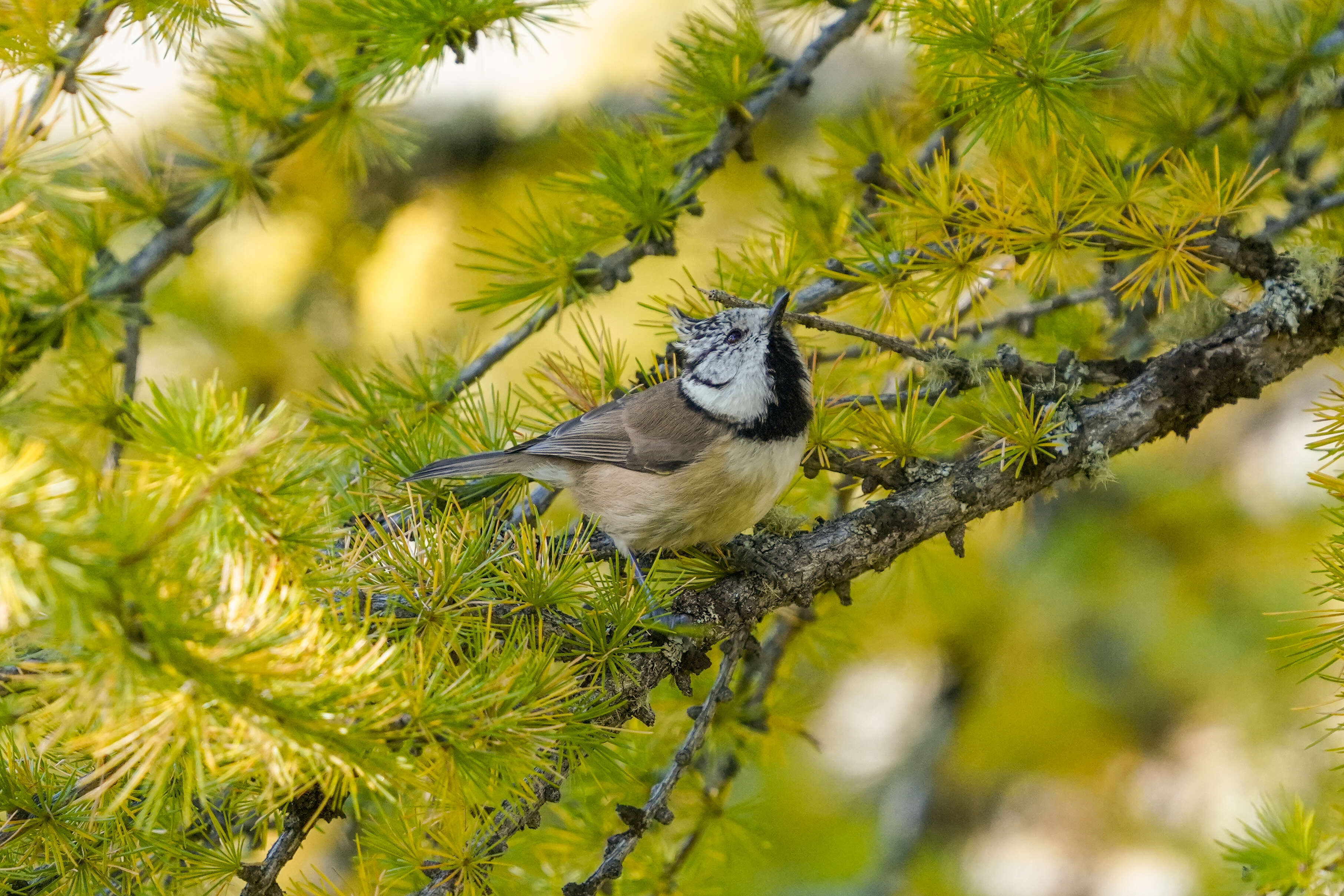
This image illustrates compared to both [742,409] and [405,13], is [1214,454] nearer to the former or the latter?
[742,409]

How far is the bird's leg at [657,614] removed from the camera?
1.77m

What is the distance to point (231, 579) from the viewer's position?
1223 millimetres

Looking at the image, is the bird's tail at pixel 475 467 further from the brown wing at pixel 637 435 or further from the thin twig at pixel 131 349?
the thin twig at pixel 131 349

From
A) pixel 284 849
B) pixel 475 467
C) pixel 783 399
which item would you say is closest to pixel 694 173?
pixel 783 399

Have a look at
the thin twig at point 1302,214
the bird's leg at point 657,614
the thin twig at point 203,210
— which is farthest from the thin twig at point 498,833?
the thin twig at point 1302,214

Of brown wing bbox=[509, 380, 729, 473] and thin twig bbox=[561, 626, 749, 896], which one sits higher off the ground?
brown wing bbox=[509, 380, 729, 473]

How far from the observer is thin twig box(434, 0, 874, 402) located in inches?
99.2

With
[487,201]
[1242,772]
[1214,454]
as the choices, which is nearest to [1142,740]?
[1242,772]

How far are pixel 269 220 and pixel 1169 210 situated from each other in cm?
409

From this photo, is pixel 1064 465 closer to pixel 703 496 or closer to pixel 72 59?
pixel 703 496

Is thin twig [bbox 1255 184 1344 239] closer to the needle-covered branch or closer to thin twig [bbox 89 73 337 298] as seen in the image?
the needle-covered branch

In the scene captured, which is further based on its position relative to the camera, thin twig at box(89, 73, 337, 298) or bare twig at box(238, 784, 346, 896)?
thin twig at box(89, 73, 337, 298)

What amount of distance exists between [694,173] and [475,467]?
0.98 meters

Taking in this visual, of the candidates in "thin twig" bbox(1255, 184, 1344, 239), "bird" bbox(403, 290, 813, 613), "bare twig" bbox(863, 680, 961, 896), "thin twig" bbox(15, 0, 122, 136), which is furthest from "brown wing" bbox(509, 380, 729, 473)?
"bare twig" bbox(863, 680, 961, 896)
